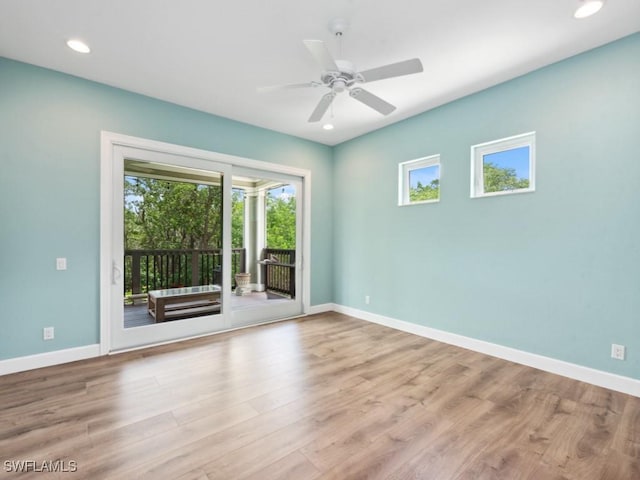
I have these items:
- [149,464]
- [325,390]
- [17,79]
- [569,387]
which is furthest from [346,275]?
[17,79]

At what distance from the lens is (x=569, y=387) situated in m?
2.61

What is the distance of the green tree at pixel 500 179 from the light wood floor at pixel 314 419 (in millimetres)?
1874

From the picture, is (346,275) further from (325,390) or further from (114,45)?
(114,45)

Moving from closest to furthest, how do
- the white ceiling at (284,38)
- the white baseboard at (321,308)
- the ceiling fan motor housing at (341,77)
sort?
the white ceiling at (284,38)
the ceiling fan motor housing at (341,77)
the white baseboard at (321,308)

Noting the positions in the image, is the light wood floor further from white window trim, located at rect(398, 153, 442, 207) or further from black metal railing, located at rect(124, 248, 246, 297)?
white window trim, located at rect(398, 153, 442, 207)

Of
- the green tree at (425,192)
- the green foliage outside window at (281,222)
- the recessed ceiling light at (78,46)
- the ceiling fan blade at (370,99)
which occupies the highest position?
the recessed ceiling light at (78,46)

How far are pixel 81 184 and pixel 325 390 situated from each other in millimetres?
3211

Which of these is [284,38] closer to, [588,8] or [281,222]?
[588,8]

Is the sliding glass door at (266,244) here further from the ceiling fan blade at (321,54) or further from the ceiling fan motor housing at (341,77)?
the ceiling fan blade at (321,54)

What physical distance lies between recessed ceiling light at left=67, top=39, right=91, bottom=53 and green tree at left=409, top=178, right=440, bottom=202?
387 cm

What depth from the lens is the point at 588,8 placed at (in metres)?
2.14

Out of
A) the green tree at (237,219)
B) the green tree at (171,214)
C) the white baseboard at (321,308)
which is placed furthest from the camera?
the white baseboard at (321,308)

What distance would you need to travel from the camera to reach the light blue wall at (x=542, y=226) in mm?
2537

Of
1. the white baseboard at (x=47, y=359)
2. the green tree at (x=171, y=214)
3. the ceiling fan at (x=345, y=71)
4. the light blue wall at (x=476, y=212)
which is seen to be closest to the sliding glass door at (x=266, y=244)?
the green tree at (x=171, y=214)
